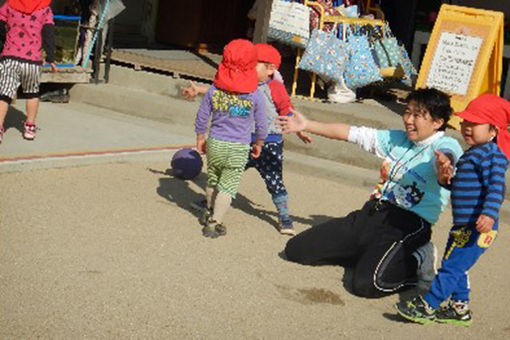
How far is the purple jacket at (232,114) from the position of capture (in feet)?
21.5

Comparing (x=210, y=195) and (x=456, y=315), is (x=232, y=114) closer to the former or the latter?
(x=210, y=195)

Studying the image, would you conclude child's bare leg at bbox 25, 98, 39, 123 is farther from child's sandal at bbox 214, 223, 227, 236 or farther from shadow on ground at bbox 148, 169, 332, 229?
child's sandal at bbox 214, 223, 227, 236

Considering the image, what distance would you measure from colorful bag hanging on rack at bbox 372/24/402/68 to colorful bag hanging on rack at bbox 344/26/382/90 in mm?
223

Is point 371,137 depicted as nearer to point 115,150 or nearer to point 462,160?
point 462,160

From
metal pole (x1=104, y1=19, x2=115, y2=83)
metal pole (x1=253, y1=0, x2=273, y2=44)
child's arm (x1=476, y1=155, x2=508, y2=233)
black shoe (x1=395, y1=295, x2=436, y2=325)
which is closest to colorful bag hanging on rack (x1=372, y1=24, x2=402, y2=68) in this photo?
metal pole (x1=253, y1=0, x2=273, y2=44)

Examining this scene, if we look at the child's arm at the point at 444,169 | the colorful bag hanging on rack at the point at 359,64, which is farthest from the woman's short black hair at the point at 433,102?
the colorful bag hanging on rack at the point at 359,64

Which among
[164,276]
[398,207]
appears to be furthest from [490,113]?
[164,276]

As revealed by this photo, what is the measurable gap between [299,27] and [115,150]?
2.96 meters

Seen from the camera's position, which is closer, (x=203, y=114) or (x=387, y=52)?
(x=203, y=114)

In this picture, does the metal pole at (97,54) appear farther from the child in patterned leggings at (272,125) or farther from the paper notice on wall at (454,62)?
the child in patterned leggings at (272,125)

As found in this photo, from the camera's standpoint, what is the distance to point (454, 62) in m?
9.98

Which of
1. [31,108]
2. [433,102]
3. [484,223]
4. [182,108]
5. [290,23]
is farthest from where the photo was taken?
[182,108]

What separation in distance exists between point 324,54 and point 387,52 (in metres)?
0.96

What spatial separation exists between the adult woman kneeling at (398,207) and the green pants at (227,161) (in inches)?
31.0
